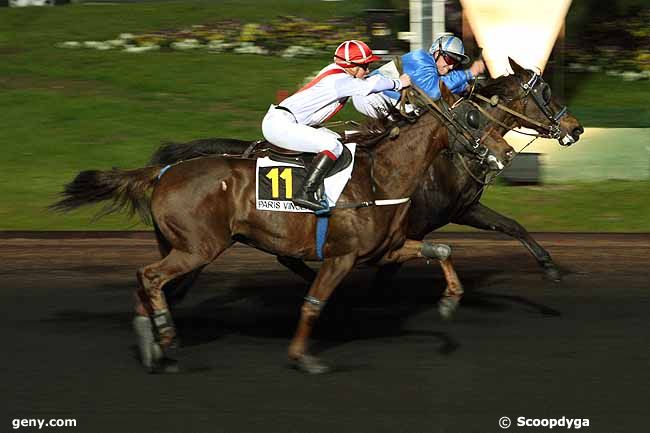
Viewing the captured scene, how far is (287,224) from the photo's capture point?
763cm

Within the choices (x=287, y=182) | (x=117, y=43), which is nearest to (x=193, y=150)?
(x=287, y=182)

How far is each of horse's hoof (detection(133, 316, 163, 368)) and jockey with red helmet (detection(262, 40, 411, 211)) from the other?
135 cm

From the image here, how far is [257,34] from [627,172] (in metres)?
9.35

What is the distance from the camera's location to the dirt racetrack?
6.51 meters

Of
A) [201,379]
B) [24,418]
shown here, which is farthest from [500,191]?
[24,418]

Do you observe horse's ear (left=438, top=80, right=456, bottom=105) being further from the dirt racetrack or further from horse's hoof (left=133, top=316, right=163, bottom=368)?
horse's hoof (left=133, top=316, right=163, bottom=368)

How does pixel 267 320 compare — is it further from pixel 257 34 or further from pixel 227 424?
pixel 257 34

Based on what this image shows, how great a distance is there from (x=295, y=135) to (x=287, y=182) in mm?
341

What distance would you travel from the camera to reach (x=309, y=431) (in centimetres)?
621

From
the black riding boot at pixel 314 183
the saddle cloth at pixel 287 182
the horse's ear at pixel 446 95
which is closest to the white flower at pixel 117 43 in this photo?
the horse's ear at pixel 446 95

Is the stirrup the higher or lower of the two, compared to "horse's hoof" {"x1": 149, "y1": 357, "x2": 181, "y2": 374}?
higher

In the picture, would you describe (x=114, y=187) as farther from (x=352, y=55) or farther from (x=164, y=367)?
(x=352, y=55)


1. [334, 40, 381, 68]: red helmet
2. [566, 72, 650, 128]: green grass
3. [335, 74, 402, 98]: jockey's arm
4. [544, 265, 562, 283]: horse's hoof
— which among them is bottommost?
[566, 72, 650, 128]: green grass

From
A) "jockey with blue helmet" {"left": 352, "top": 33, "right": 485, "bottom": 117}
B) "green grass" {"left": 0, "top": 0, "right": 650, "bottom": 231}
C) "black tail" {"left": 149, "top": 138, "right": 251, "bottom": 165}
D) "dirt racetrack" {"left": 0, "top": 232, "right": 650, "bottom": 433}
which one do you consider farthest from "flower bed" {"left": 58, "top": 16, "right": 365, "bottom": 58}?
"black tail" {"left": 149, "top": 138, "right": 251, "bottom": 165}
